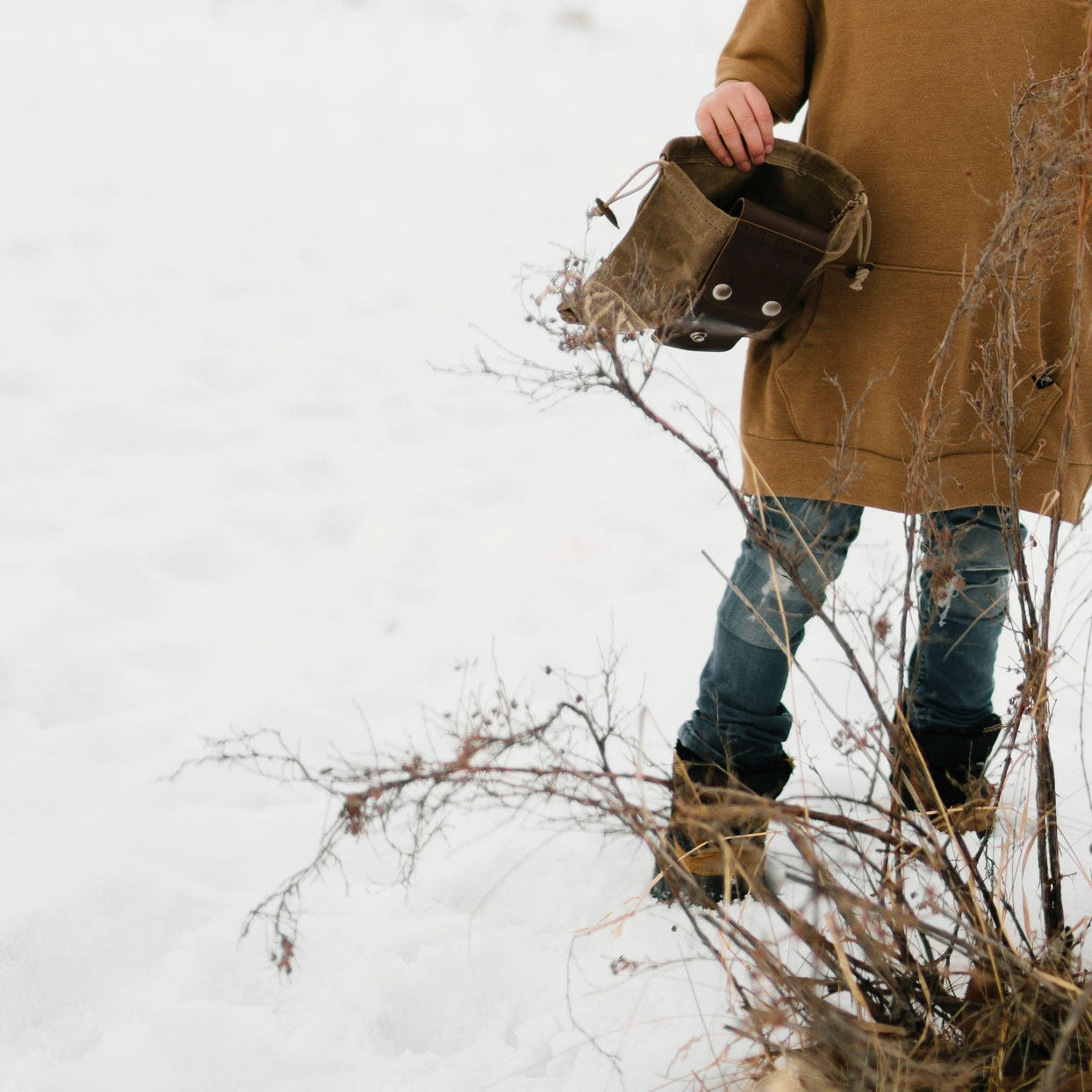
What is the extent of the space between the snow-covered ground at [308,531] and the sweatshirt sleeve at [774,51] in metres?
0.95

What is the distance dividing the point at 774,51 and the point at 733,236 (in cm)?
35

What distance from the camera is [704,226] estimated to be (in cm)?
130

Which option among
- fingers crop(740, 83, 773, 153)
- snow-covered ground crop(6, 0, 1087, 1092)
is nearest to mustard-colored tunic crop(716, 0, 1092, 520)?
fingers crop(740, 83, 773, 153)

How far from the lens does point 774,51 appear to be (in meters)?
1.43

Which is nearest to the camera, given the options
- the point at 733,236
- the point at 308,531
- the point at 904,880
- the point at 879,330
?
the point at 904,880

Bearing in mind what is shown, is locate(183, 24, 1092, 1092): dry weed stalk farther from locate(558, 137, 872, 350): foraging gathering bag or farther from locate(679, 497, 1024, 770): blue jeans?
locate(679, 497, 1024, 770): blue jeans

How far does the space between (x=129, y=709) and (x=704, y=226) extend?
1.43 metres

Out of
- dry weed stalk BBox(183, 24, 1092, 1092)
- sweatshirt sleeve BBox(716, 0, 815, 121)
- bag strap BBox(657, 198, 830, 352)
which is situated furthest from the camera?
sweatshirt sleeve BBox(716, 0, 815, 121)

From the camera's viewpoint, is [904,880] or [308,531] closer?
[904,880]

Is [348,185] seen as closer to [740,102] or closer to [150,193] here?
[150,193]

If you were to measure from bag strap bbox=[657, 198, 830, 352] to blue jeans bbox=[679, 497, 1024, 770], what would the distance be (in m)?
0.28

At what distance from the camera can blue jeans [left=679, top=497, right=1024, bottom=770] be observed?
4.84 feet

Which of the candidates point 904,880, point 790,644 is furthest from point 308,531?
point 904,880

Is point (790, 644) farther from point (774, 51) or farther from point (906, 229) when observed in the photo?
point (774, 51)
